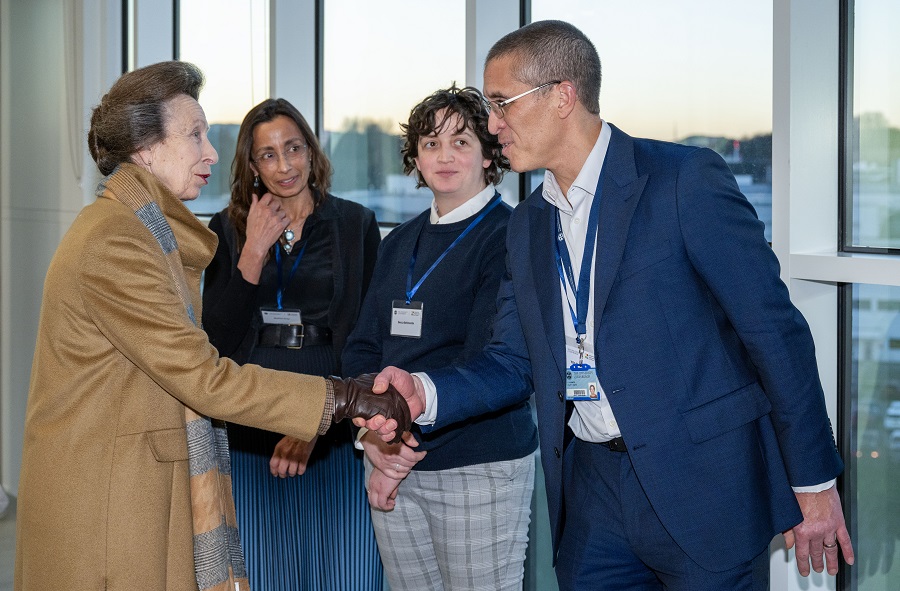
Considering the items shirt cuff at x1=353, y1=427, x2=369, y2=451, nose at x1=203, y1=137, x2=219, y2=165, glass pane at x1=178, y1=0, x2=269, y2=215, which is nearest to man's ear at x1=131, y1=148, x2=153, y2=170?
nose at x1=203, y1=137, x2=219, y2=165

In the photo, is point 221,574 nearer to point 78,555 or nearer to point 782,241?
point 78,555

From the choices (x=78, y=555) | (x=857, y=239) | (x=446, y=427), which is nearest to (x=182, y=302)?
(x=78, y=555)

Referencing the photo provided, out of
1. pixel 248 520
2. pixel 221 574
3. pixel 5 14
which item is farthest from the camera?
pixel 5 14

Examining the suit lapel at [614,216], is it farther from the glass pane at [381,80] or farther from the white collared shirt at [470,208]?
the glass pane at [381,80]

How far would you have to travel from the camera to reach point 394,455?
2652 millimetres

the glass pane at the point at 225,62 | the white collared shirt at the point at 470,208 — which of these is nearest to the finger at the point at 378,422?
the white collared shirt at the point at 470,208

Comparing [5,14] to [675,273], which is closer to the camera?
[675,273]

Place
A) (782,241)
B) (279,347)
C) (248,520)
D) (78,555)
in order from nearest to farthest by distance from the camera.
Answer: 1. (78,555)
2. (782,241)
3. (279,347)
4. (248,520)

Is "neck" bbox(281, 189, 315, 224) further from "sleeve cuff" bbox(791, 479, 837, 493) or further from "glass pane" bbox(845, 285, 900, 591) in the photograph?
"sleeve cuff" bbox(791, 479, 837, 493)

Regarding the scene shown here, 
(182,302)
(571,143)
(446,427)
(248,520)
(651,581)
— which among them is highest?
(571,143)

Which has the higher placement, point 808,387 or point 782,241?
point 782,241

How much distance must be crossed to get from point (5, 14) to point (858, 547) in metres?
5.68

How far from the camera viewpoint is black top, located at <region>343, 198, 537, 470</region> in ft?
8.59

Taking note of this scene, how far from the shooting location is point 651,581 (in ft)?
6.94
